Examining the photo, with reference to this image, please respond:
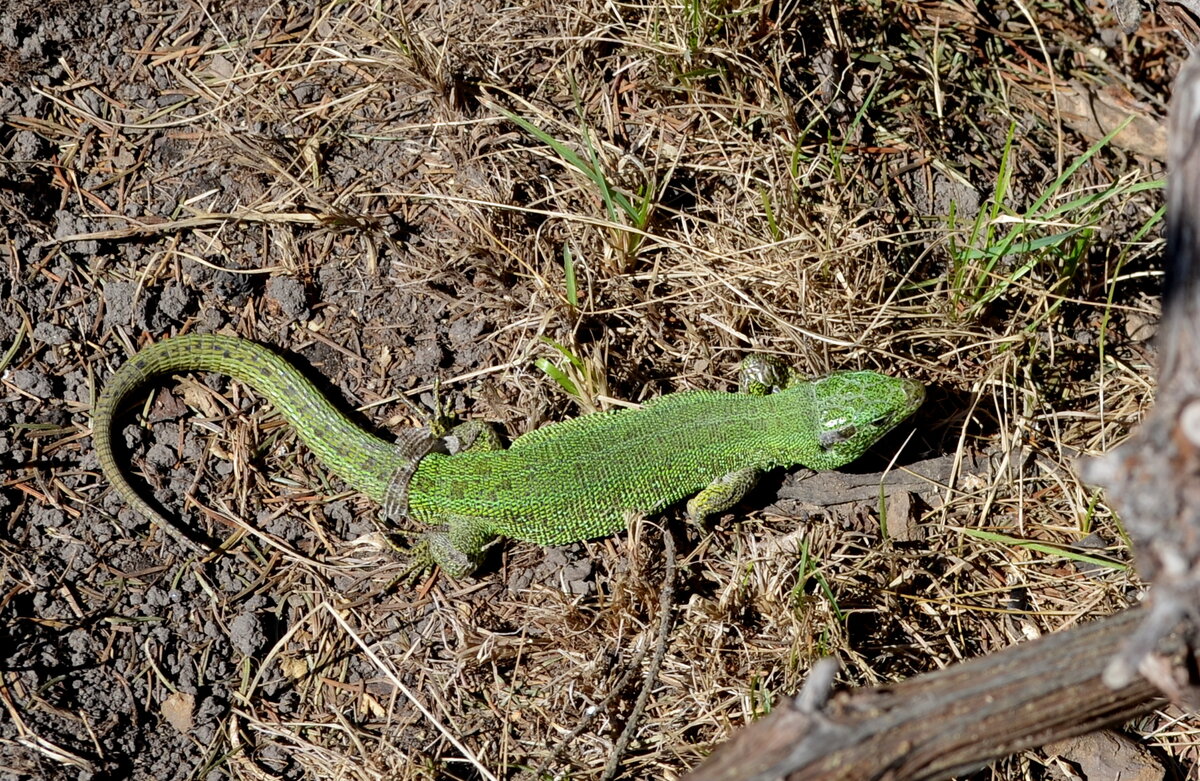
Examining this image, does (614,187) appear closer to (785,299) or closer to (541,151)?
(541,151)

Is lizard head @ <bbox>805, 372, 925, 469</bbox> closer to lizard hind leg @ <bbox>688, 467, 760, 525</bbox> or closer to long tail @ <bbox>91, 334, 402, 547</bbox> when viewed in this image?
lizard hind leg @ <bbox>688, 467, 760, 525</bbox>

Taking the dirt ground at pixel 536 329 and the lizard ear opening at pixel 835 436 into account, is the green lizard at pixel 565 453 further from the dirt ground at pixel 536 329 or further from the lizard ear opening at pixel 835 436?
the dirt ground at pixel 536 329

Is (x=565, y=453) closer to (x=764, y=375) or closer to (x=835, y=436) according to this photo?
(x=764, y=375)

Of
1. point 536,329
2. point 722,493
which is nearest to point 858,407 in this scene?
point 722,493

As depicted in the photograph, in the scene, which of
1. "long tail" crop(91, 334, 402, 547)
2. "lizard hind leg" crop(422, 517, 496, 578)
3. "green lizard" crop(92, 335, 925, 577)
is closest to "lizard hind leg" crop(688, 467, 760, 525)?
"green lizard" crop(92, 335, 925, 577)

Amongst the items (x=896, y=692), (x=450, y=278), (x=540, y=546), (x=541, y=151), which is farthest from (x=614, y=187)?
(x=896, y=692)

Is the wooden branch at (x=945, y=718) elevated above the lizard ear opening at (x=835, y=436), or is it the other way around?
the wooden branch at (x=945, y=718)

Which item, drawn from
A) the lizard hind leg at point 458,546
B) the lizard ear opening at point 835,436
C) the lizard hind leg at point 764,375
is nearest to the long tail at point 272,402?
the lizard hind leg at point 458,546
